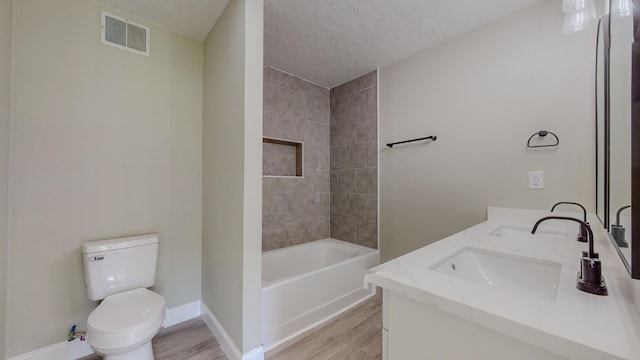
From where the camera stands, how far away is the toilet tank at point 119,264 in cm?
149

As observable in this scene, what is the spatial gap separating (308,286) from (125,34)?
2.29 meters

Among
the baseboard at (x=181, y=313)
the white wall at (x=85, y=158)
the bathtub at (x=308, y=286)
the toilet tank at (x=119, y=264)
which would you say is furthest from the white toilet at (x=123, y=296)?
the bathtub at (x=308, y=286)

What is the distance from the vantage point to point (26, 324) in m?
1.41

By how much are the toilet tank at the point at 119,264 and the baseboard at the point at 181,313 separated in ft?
1.28

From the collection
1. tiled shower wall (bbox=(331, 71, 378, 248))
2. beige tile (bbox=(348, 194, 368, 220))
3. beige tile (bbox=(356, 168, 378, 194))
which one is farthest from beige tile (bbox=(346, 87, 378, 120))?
beige tile (bbox=(348, 194, 368, 220))

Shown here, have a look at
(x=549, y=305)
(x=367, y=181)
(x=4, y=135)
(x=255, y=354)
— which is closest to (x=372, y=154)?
(x=367, y=181)

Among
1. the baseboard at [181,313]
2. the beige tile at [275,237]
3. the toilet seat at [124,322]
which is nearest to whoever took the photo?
the toilet seat at [124,322]

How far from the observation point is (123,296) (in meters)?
1.54

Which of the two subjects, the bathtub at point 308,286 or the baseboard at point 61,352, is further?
the bathtub at point 308,286

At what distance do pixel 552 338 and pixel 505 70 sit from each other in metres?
1.97

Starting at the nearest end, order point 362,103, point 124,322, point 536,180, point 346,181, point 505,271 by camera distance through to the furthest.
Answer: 1. point 505,271
2. point 124,322
3. point 536,180
4. point 362,103
5. point 346,181

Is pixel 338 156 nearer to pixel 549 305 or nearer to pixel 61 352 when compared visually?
pixel 549 305

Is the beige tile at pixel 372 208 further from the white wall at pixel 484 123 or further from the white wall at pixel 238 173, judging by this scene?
the white wall at pixel 238 173

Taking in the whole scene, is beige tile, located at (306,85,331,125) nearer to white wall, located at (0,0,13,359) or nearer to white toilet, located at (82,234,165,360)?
white toilet, located at (82,234,165,360)
